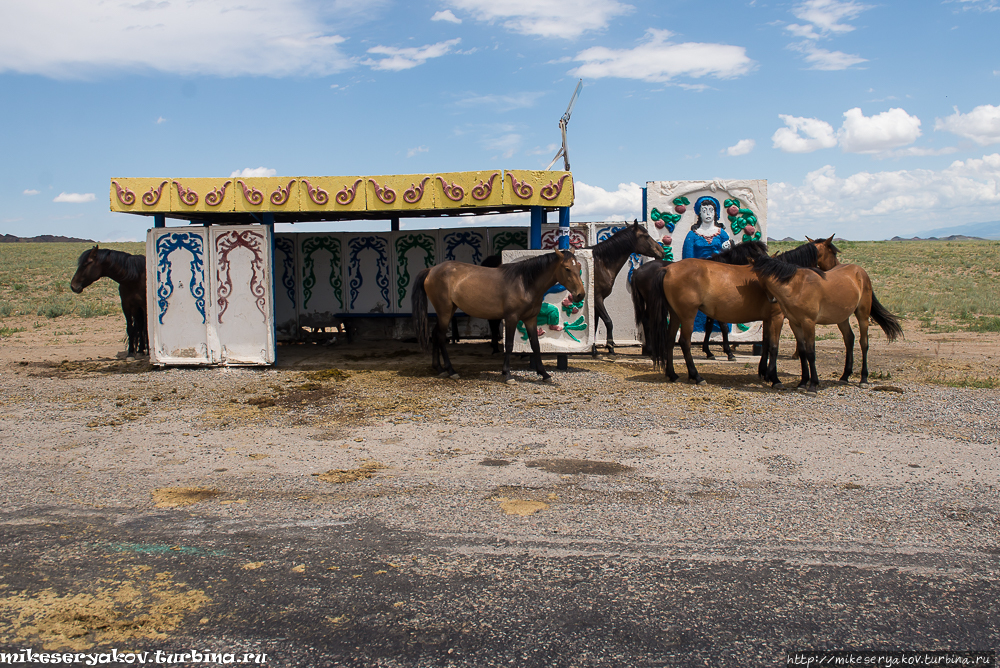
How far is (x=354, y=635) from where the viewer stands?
3.17 meters

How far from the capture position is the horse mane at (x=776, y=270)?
365 inches

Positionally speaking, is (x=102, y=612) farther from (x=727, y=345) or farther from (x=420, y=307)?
(x=727, y=345)

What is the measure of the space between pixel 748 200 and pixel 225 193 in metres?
9.54

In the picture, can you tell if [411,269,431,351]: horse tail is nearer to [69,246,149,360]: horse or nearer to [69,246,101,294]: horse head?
[69,246,149,360]: horse

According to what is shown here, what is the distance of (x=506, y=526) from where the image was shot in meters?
4.48

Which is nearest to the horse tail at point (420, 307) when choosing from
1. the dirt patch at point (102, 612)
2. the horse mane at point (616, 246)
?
the horse mane at point (616, 246)

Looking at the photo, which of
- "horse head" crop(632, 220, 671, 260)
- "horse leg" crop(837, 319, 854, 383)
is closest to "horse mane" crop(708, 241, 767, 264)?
"horse head" crop(632, 220, 671, 260)

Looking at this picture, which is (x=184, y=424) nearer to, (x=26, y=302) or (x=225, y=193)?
(x=225, y=193)

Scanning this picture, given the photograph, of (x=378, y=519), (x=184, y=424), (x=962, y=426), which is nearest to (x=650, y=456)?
(x=378, y=519)

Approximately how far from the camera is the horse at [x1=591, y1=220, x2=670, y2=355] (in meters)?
12.8

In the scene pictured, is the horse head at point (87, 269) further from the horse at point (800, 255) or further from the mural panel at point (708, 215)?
the horse at point (800, 255)

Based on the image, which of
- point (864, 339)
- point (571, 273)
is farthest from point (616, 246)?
point (864, 339)

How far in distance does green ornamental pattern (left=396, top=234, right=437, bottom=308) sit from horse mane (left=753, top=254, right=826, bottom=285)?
787 centimetres

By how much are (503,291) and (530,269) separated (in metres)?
0.54
